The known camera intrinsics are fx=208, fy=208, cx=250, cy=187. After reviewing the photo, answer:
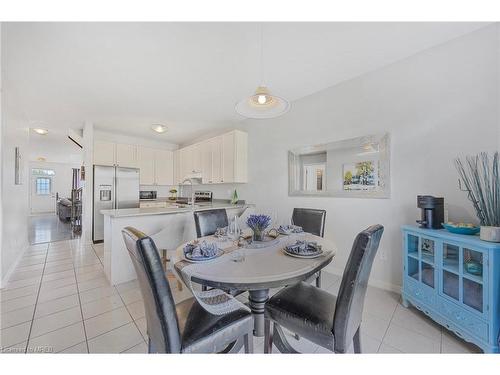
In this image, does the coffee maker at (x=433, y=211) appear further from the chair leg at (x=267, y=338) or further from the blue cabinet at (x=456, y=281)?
the chair leg at (x=267, y=338)

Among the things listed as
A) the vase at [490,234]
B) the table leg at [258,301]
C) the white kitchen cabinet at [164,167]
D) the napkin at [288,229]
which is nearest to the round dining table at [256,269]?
the table leg at [258,301]

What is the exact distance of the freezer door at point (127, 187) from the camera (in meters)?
4.58

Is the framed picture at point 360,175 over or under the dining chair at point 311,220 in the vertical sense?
over

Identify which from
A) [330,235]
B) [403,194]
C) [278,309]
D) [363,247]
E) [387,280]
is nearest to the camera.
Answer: [363,247]

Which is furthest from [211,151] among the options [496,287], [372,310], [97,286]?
[496,287]

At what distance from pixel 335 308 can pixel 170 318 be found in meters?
0.82

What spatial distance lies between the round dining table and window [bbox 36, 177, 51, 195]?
38.4ft

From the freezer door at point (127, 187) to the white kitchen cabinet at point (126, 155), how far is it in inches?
7.3

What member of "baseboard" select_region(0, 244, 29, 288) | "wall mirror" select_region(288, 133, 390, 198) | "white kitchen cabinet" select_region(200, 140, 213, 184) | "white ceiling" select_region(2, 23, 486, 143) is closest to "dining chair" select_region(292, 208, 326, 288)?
"wall mirror" select_region(288, 133, 390, 198)

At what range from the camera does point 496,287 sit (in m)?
1.38

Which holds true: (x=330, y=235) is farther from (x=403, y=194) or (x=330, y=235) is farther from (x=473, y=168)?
(x=473, y=168)

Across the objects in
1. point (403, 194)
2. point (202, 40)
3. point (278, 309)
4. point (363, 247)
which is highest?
Result: point (202, 40)

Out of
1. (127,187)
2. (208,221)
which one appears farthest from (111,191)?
(208,221)
